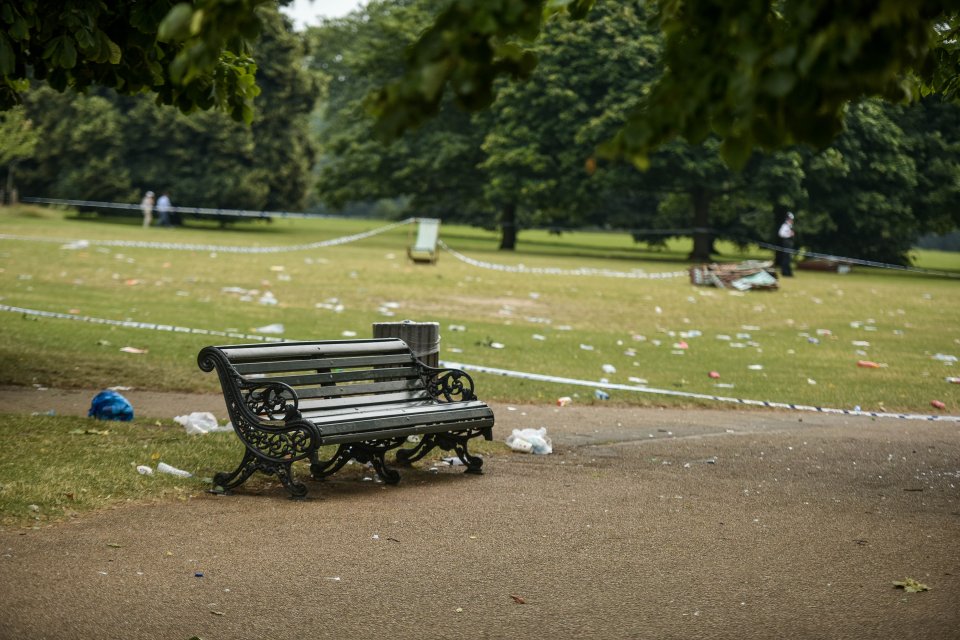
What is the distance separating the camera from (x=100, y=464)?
7.67 meters

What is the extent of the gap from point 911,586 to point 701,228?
41.9m

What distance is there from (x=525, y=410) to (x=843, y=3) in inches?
326

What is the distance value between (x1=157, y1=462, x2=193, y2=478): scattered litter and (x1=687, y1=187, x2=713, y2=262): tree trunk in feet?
131

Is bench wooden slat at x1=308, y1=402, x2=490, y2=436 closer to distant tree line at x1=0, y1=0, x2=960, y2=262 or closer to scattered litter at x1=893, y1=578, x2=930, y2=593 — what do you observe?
scattered litter at x1=893, y1=578, x2=930, y2=593

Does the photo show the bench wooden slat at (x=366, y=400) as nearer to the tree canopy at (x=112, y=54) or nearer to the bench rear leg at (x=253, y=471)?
the bench rear leg at (x=253, y=471)

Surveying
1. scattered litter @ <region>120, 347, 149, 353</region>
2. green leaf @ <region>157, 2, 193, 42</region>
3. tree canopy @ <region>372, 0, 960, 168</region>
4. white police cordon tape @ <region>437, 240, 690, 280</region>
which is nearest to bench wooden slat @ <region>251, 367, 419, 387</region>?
tree canopy @ <region>372, 0, 960, 168</region>

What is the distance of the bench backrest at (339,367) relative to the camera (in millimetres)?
7648

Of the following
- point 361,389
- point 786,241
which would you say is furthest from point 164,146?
point 361,389

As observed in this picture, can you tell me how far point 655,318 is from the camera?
21.1m

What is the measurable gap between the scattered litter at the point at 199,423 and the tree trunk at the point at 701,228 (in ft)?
125

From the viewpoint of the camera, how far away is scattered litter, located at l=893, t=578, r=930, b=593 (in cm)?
584

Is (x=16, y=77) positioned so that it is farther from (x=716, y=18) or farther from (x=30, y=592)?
(x=716, y=18)

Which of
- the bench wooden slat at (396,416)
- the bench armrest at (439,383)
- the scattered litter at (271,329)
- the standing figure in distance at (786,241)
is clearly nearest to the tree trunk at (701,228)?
the standing figure in distance at (786,241)

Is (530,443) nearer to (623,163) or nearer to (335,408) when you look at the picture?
(335,408)
